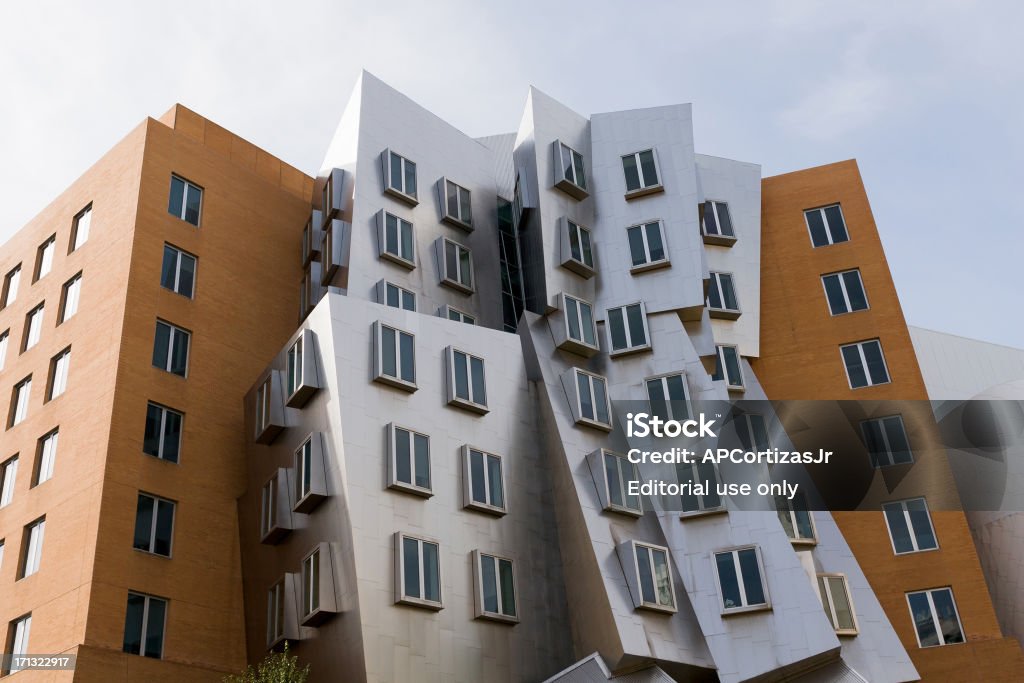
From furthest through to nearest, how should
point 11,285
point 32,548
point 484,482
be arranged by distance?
point 11,285, point 32,548, point 484,482

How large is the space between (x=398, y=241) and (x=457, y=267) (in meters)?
2.93

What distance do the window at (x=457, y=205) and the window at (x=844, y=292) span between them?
16606 mm

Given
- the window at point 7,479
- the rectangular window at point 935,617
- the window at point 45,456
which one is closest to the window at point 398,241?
the window at point 45,456

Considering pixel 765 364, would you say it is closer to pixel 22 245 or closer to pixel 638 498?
pixel 638 498

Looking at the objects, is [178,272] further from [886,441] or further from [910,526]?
[910,526]

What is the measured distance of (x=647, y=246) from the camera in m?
43.4

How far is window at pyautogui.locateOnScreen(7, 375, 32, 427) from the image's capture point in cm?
4228

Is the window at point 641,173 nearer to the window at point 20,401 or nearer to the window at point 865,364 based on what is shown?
the window at point 865,364

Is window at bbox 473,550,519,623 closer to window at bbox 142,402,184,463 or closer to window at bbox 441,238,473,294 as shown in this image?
window at bbox 142,402,184,463

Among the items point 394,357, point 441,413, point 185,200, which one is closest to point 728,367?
point 441,413

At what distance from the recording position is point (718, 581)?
35.9 meters

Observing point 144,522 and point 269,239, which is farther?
point 269,239

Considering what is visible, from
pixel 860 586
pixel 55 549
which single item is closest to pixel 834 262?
pixel 860 586

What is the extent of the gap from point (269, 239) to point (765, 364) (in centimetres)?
2275
